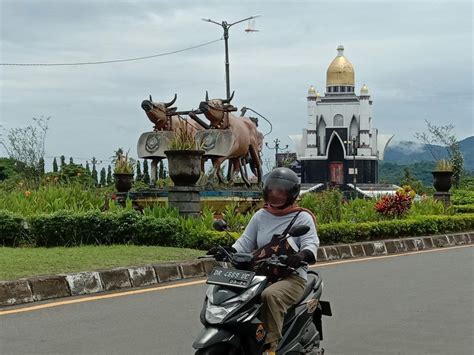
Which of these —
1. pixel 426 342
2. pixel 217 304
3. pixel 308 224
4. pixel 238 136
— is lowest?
pixel 426 342

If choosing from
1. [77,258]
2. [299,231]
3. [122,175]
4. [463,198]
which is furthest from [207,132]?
[299,231]

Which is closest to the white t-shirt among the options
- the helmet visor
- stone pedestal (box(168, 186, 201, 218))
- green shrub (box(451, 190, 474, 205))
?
the helmet visor

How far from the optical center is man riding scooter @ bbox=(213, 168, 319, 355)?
479 centimetres

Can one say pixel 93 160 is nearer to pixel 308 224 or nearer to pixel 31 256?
pixel 31 256

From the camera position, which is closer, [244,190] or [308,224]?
[308,224]

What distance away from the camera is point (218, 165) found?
65.3 ft

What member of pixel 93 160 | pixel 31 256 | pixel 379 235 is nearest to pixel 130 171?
pixel 379 235

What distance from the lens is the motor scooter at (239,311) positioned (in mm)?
4543

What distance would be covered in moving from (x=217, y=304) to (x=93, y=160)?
31308 mm

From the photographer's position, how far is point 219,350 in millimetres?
4566

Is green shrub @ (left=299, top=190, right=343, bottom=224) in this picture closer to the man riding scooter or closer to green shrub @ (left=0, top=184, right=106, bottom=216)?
green shrub @ (left=0, top=184, right=106, bottom=216)

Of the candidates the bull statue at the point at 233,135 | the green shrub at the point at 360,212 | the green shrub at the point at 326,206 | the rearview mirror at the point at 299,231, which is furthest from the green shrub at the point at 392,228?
the rearview mirror at the point at 299,231

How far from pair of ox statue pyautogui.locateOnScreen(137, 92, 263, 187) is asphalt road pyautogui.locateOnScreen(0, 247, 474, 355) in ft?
31.6

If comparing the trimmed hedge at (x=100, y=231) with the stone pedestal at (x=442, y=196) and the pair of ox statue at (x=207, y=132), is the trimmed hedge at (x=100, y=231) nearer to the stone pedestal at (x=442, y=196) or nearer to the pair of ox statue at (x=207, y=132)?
the pair of ox statue at (x=207, y=132)
